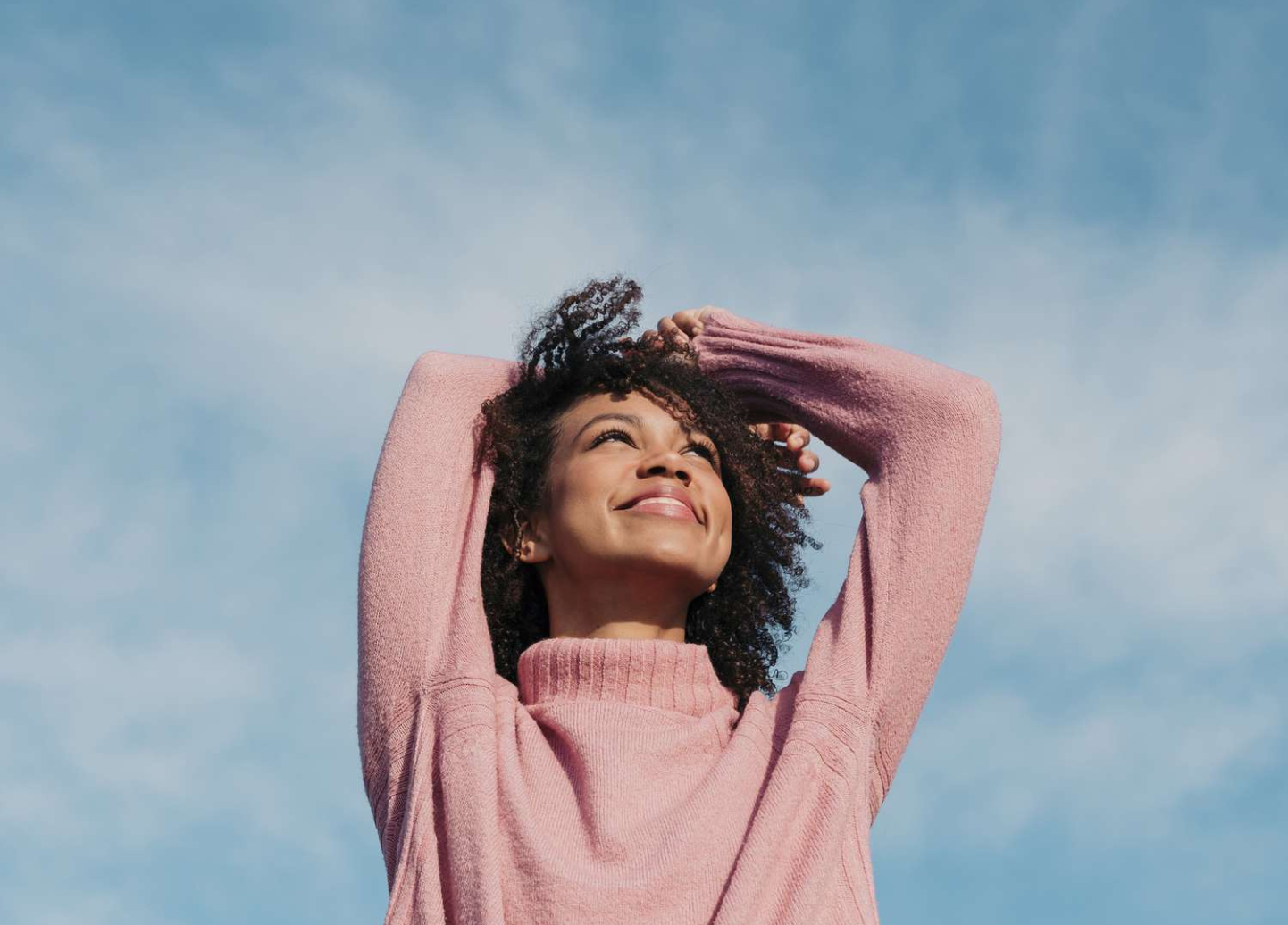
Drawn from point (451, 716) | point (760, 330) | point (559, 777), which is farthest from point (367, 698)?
point (760, 330)

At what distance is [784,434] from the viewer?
5902mm

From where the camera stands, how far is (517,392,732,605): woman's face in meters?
5.06

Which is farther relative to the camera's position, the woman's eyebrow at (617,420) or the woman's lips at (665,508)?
the woman's eyebrow at (617,420)

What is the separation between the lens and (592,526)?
512 cm

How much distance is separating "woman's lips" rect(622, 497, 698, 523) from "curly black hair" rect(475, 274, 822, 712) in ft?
1.25

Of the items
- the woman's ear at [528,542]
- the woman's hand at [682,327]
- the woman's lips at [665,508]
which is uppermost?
the woman's hand at [682,327]

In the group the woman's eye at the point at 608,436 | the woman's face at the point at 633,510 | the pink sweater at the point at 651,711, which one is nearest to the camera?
the pink sweater at the point at 651,711

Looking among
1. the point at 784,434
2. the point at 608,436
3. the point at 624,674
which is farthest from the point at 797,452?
the point at 624,674

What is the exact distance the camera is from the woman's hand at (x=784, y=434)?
5.85 metres

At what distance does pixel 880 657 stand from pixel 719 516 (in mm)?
675

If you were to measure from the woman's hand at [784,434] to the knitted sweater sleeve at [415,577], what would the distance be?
0.75 meters

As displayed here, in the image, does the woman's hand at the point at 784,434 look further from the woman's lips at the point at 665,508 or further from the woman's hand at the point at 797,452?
the woman's lips at the point at 665,508

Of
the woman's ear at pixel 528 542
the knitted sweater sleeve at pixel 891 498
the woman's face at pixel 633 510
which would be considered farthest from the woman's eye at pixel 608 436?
the knitted sweater sleeve at pixel 891 498

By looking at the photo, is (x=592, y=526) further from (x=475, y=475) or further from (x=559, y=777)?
(x=559, y=777)
